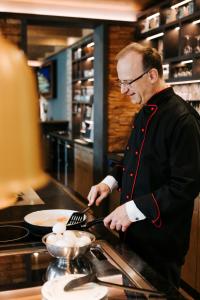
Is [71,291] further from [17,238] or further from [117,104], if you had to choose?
[117,104]

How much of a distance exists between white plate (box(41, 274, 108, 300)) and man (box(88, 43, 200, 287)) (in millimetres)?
496

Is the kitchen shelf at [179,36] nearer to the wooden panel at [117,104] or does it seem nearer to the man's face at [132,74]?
the wooden panel at [117,104]

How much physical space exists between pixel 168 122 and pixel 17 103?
3.92 meters

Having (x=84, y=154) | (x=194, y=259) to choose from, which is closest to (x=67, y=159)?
(x=84, y=154)

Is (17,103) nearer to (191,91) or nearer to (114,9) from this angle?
(114,9)

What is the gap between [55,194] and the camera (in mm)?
2502

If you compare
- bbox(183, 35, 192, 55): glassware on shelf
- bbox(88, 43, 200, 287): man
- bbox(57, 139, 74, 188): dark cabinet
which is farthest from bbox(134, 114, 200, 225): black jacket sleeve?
bbox(57, 139, 74, 188): dark cabinet


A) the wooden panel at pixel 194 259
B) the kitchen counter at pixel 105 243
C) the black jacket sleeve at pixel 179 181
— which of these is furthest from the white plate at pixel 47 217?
the wooden panel at pixel 194 259

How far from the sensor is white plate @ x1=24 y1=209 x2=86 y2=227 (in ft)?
5.58

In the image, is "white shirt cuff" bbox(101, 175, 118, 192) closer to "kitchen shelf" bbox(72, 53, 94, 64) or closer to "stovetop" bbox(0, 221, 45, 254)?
"stovetop" bbox(0, 221, 45, 254)

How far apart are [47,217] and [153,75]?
0.79 metres

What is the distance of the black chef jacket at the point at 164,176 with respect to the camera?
5.15 ft

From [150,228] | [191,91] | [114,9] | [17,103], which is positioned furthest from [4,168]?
[150,228]

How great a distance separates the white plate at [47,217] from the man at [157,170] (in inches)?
6.1
